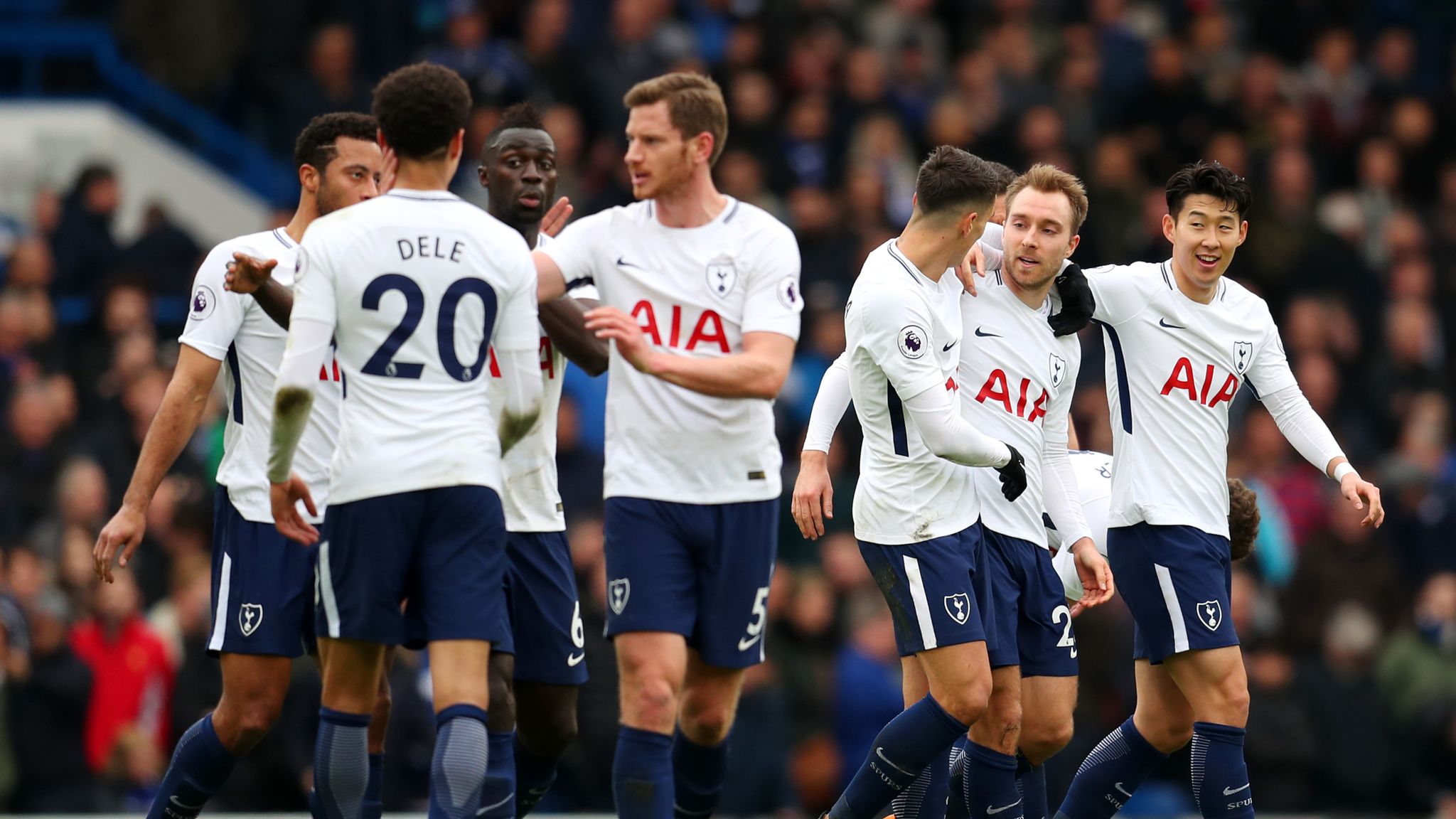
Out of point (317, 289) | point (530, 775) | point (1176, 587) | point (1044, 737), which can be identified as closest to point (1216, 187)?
point (1176, 587)

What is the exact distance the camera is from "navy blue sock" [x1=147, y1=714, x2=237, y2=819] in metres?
8.16

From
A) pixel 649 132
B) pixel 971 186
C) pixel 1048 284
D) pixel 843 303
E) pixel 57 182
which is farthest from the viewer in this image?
pixel 57 182

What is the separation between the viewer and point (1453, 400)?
16594 mm

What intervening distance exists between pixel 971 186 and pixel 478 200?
801 cm

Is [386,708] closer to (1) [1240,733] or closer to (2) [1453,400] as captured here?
(1) [1240,733]

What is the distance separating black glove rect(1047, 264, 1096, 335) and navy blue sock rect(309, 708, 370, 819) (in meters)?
3.50

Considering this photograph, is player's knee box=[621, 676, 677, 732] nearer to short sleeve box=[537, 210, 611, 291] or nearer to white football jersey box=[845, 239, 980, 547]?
white football jersey box=[845, 239, 980, 547]

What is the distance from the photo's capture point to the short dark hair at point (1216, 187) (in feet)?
28.8

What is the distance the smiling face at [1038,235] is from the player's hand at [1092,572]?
115 cm

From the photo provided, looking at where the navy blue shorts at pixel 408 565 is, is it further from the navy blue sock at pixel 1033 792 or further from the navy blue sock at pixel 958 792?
the navy blue sock at pixel 1033 792

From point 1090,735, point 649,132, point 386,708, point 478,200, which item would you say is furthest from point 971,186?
point 478,200

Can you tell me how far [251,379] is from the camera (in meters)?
8.34

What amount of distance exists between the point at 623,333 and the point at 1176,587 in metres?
2.93

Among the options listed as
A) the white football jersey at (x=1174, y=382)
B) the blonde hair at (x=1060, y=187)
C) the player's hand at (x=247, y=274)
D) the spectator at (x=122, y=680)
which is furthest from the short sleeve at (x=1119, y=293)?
the spectator at (x=122, y=680)
